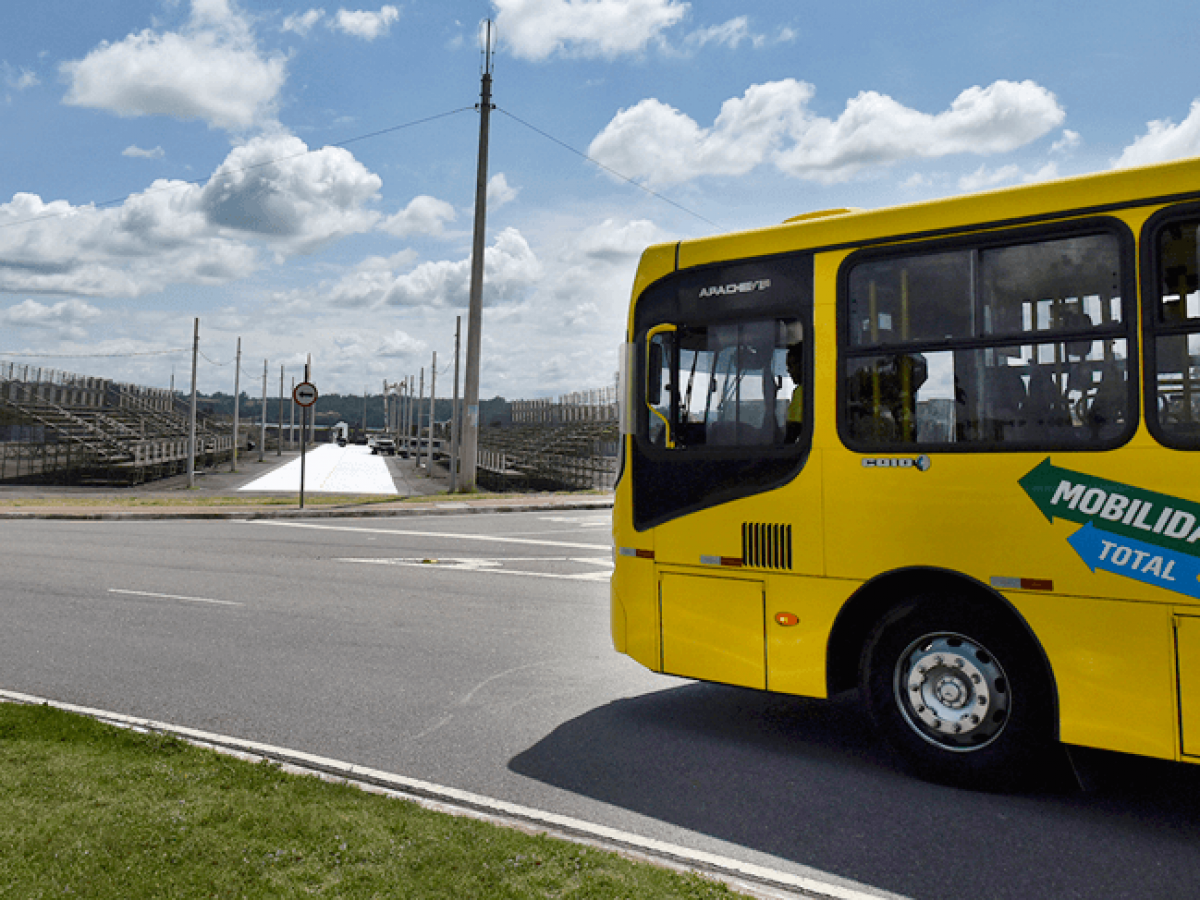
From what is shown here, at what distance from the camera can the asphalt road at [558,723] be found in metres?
4.15

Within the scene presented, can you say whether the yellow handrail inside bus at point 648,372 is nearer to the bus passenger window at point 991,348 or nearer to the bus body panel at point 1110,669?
the bus passenger window at point 991,348

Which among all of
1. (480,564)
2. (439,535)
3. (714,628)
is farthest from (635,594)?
(439,535)

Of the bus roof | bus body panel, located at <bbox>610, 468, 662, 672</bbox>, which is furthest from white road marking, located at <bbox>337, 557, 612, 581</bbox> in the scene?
the bus roof

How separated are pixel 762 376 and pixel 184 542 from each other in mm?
13556

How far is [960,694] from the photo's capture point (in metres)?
4.91

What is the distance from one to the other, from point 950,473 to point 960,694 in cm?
113

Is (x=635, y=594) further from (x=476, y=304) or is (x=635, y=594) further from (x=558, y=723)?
(x=476, y=304)

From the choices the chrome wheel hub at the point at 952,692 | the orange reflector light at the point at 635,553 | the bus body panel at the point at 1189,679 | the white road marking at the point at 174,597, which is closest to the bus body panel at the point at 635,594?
the orange reflector light at the point at 635,553

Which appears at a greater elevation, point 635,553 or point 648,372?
point 648,372

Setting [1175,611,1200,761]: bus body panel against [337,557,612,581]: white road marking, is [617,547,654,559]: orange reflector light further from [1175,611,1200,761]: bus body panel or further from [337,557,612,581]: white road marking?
[337,557,612,581]: white road marking

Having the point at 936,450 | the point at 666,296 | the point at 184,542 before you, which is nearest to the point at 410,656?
the point at 666,296

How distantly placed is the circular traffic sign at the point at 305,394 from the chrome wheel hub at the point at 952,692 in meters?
21.1

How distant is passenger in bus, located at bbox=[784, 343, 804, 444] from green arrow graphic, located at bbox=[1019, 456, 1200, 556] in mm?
1290

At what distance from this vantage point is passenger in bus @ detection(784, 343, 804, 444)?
5547 mm
